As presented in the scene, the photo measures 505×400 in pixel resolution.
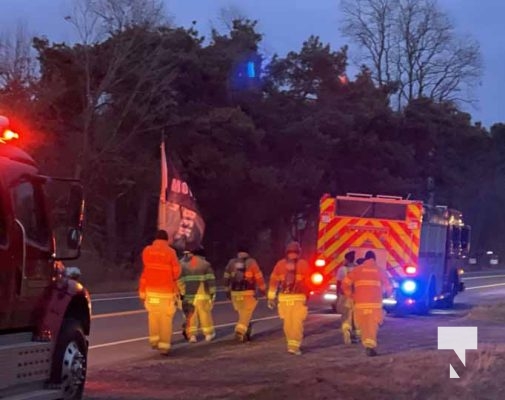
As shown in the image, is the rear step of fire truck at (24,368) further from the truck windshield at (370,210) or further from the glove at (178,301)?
the truck windshield at (370,210)

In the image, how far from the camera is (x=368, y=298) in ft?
49.1

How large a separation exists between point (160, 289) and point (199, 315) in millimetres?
2207

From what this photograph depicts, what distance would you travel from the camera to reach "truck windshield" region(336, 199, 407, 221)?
23359 millimetres

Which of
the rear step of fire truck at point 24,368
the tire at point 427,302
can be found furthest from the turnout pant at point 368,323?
the tire at point 427,302

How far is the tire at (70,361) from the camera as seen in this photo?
30.2 ft

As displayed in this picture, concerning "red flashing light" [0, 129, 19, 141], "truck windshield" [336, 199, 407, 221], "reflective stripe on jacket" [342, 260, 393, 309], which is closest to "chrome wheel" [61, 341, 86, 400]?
"red flashing light" [0, 129, 19, 141]

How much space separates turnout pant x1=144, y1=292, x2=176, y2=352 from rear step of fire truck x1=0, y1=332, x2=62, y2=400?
5.34 meters

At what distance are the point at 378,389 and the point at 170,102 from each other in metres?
26.4

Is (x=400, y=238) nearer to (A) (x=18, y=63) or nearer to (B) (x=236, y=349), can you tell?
(B) (x=236, y=349)

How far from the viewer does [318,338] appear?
17.3 metres

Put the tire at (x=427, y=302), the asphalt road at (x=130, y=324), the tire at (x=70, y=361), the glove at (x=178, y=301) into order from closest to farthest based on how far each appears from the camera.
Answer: the tire at (x=70, y=361) → the glove at (x=178, y=301) → the asphalt road at (x=130, y=324) → the tire at (x=427, y=302)

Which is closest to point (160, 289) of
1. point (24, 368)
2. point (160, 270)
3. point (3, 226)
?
point (160, 270)

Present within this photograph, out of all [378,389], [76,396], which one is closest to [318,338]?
[378,389]

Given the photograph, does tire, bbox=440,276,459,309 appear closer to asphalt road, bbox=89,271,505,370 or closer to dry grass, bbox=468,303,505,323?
asphalt road, bbox=89,271,505,370
